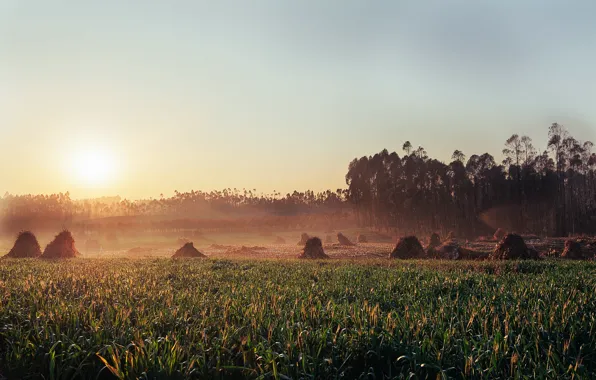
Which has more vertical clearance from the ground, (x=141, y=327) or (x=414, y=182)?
(x=414, y=182)

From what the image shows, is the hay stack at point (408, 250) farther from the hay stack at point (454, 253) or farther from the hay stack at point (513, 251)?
the hay stack at point (513, 251)

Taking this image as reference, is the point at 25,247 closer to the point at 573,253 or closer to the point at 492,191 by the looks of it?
the point at 573,253

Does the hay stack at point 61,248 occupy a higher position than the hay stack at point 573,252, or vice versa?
the hay stack at point 61,248

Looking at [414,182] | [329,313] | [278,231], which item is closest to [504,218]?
[414,182]

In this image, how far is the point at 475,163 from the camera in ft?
276

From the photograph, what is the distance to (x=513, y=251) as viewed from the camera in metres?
26.9

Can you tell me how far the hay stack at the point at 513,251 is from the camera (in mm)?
26641

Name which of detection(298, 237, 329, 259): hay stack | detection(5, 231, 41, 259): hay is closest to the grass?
detection(298, 237, 329, 259): hay stack

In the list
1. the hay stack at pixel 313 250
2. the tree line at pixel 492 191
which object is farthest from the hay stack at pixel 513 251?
the tree line at pixel 492 191

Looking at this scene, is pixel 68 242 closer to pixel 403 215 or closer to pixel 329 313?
pixel 329 313

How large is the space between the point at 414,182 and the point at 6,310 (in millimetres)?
88244

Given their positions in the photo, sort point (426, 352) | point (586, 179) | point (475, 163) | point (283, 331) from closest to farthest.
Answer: point (426, 352) → point (283, 331) → point (475, 163) → point (586, 179)

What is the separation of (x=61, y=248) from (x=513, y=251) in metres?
34.4

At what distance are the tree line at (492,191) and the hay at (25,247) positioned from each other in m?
71.4
